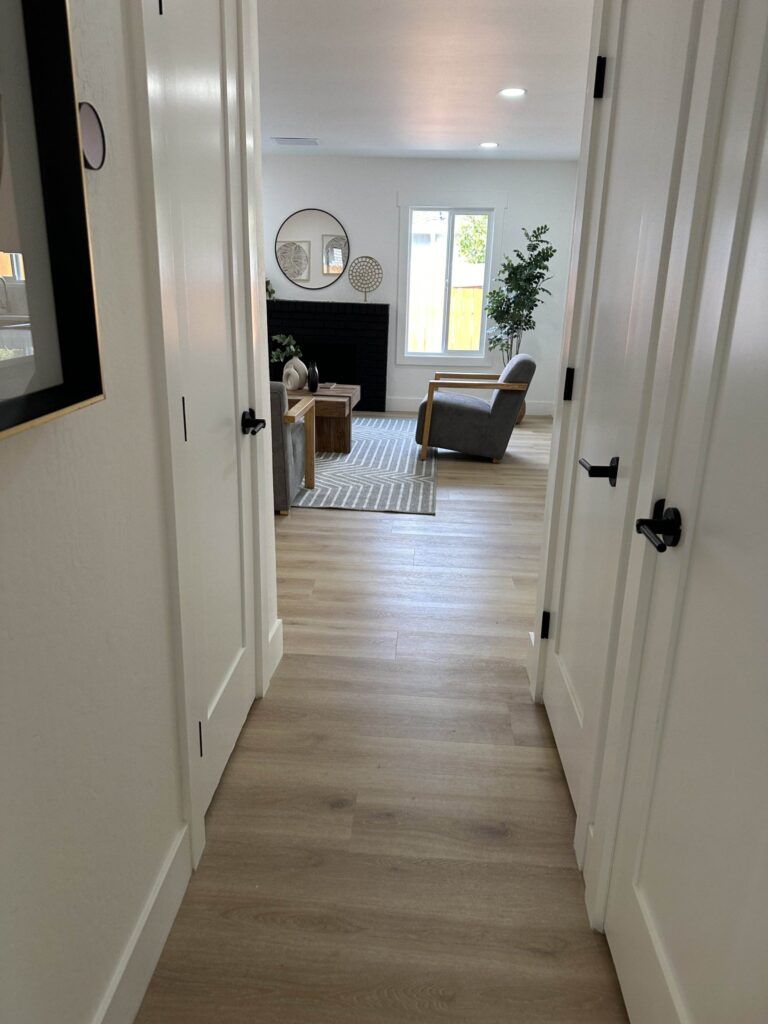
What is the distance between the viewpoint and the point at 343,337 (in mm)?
7352

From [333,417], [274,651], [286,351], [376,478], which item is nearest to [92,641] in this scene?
[274,651]

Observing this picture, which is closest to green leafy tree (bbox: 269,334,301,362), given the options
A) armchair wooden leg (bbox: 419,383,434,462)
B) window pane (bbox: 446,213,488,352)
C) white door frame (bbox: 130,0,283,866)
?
armchair wooden leg (bbox: 419,383,434,462)

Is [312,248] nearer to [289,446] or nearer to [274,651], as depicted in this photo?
[289,446]

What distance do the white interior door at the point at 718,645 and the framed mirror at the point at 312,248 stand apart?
6.71 meters

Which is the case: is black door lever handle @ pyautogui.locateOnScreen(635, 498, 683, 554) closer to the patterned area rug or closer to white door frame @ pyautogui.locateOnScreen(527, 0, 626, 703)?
white door frame @ pyautogui.locateOnScreen(527, 0, 626, 703)

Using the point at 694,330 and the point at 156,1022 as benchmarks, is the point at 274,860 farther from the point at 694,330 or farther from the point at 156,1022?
the point at 694,330

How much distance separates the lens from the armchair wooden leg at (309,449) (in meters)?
4.59

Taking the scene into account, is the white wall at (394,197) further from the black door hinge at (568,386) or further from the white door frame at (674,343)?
the white door frame at (674,343)

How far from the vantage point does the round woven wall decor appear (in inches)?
287

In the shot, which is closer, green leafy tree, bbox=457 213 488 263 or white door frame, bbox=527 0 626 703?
white door frame, bbox=527 0 626 703

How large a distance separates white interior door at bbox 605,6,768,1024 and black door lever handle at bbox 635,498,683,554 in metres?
0.02

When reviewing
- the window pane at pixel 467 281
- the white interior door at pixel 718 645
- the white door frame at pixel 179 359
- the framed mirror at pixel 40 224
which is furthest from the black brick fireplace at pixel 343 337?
the framed mirror at pixel 40 224

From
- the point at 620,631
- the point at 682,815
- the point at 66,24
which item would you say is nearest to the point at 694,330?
the point at 620,631

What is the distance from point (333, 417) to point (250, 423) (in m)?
3.48
